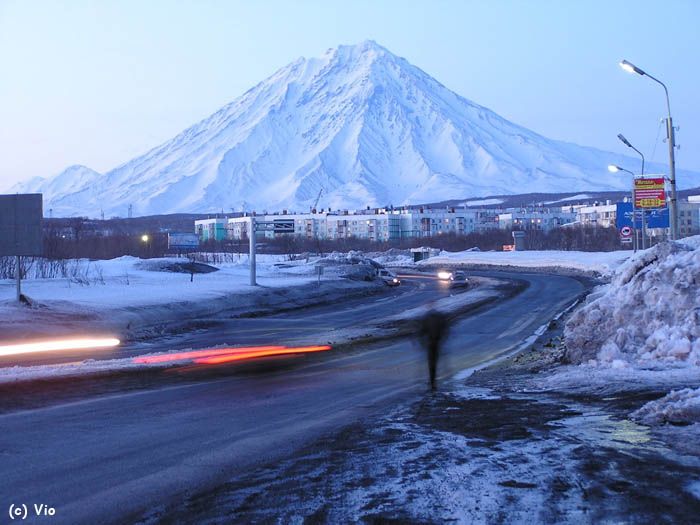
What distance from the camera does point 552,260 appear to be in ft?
288

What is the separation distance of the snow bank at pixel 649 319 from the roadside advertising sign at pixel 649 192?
36.7 m

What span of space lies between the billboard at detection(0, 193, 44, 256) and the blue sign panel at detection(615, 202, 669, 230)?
160 feet

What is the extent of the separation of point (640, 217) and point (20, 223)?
2007 inches

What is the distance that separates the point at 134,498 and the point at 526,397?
6651 mm

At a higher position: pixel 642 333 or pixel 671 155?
pixel 671 155

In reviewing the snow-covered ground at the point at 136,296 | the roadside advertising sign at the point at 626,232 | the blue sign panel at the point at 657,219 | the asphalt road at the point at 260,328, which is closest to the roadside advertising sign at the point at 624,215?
the blue sign panel at the point at 657,219

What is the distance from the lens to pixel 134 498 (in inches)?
259

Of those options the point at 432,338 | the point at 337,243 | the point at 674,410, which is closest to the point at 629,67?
the point at 432,338

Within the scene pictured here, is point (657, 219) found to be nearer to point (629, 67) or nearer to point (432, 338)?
point (629, 67)

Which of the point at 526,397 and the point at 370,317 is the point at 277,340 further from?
the point at 526,397

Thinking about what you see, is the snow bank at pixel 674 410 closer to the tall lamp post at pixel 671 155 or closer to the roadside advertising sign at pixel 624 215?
the tall lamp post at pixel 671 155

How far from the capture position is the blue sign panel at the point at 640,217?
63.7 meters

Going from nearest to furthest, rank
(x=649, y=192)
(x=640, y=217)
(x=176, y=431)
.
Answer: (x=176, y=431) → (x=649, y=192) → (x=640, y=217)

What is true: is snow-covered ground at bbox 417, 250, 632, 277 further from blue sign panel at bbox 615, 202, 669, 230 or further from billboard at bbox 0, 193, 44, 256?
billboard at bbox 0, 193, 44, 256
